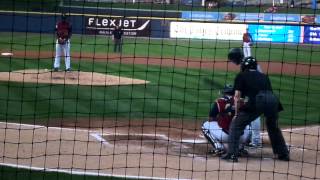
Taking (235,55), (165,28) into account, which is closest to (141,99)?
(235,55)

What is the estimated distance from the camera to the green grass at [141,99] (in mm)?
11827

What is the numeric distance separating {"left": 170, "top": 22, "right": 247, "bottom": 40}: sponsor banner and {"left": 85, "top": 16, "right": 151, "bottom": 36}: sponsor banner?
5.80 ft

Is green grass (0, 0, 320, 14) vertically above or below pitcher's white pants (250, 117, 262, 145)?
above

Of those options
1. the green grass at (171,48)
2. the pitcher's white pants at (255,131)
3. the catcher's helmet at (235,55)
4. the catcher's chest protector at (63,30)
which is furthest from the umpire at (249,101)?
the green grass at (171,48)

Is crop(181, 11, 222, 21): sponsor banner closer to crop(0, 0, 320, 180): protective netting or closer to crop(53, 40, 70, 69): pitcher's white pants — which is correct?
crop(0, 0, 320, 180): protective netting

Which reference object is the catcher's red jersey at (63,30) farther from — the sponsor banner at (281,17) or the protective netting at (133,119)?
the sponsor banner at (281,17)

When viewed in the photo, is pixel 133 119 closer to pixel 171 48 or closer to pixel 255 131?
pixel 255 131

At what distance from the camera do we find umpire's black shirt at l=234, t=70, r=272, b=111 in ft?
25.9

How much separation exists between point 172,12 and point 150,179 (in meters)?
28.1

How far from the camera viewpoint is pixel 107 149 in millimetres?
8539

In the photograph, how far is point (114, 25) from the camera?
33.3 meters

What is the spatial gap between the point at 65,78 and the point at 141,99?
3.45 metres

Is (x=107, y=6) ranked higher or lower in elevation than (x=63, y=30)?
higher

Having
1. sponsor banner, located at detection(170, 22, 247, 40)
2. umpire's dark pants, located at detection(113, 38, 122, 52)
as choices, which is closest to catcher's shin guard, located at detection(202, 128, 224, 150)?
umpire's dark pants, located at detection(113, 38, 122, 52)
